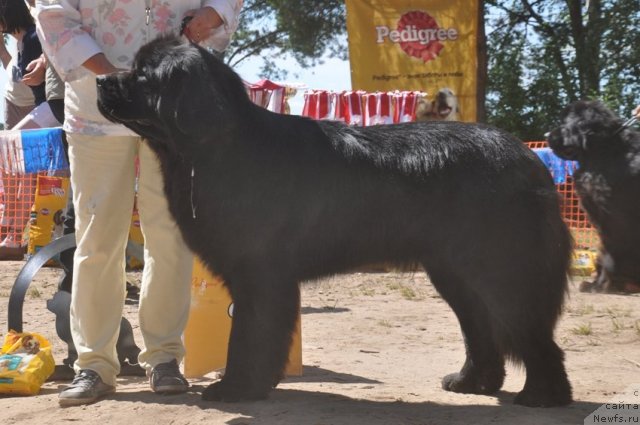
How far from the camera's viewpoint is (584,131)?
7.00 metres

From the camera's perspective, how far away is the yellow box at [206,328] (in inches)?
181

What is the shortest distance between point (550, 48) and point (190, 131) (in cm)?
1407

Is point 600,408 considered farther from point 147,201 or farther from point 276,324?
point 147,201

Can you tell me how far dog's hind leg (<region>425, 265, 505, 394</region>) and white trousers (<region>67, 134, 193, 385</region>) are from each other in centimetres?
127

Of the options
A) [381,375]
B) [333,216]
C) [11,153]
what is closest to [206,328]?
[381,375]

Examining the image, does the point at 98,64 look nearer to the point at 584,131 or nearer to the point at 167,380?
the point at 167,380

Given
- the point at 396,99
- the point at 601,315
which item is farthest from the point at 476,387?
the point at 396,99

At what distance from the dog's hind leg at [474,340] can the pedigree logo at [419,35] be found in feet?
24.3

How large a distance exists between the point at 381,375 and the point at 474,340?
73 cm

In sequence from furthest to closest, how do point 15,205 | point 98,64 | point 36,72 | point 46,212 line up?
point 15,205 < point 46,212 < point 36,72 < point 98,64

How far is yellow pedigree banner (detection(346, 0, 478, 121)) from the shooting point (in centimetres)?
1113

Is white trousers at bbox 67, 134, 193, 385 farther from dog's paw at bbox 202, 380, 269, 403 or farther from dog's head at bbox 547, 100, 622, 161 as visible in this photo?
dog's head at bbox 547, 100, 622, 161

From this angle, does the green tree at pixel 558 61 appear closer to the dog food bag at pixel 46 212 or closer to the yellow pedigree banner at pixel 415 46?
the yellow pedigree banner at pixel 415 46

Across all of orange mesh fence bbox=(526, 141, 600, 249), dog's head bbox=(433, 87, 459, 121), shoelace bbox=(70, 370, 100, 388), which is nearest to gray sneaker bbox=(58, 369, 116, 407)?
shoelace bbox=(70, 370, 100, 388)
